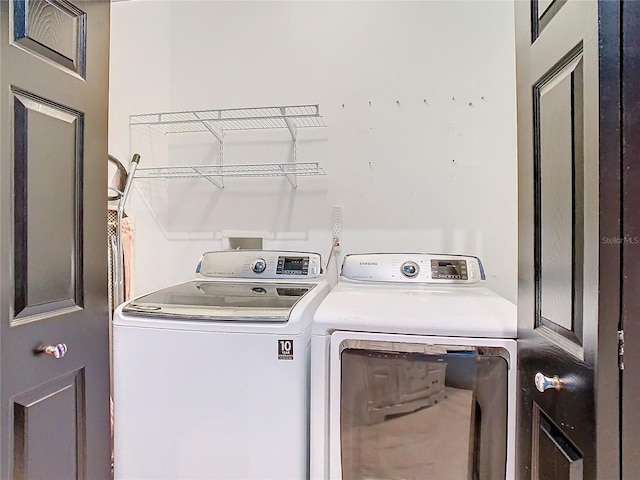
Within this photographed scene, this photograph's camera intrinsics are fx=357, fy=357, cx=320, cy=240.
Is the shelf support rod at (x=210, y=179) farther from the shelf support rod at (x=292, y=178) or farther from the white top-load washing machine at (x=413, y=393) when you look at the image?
the white top-load washing machine at (x=413, y=393)

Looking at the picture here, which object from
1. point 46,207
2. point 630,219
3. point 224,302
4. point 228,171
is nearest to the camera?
point 630,219

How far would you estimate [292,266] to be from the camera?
5.77 ft

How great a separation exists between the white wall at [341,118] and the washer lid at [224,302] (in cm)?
52

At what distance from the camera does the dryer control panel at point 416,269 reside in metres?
1.58

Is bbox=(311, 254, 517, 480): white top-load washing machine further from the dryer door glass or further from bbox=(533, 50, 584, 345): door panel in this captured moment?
bbox=(533, 50, 584, 345): door panel

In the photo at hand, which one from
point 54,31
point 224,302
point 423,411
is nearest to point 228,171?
point 224,302

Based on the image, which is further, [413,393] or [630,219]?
[413,393]

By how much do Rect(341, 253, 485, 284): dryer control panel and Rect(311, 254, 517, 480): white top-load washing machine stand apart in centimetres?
36

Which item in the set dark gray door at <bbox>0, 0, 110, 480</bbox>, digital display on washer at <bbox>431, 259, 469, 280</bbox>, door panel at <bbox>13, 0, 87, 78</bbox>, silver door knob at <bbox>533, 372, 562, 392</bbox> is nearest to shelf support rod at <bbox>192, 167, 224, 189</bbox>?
dark gray door at <bbox>0, 0, 110, 480</bbox>

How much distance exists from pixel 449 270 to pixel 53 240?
145 centimetres

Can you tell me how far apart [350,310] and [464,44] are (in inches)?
62.7

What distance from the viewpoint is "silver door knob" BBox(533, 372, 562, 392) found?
0.74 meters

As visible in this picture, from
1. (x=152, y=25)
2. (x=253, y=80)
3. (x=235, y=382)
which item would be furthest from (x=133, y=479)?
(x=152, y=25)

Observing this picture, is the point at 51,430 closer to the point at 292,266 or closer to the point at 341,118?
the point at 292,266
